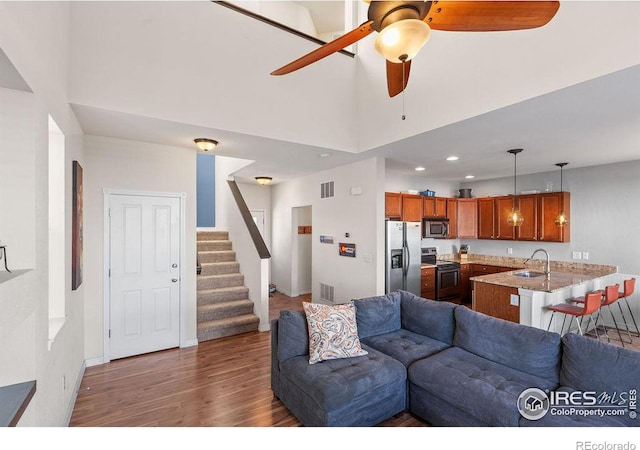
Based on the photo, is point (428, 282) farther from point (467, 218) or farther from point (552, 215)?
point (552, 215)

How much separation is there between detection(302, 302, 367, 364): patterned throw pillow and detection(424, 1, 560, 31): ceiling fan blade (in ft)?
7.46

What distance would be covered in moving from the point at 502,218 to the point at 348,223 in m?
3.46

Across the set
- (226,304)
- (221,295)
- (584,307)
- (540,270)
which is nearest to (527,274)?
(584,307)

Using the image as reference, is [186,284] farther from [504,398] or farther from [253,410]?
[504,398]

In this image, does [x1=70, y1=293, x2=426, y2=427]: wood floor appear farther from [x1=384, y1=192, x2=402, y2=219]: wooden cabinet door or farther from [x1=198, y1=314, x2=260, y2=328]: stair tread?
[x1=384, y1=192, x2=402, y2=219]: wooden cabinet door

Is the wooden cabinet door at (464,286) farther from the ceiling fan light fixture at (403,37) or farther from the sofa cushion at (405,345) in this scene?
the ceiling fan light fixture at (403,37)

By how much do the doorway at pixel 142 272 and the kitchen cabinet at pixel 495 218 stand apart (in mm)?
5928

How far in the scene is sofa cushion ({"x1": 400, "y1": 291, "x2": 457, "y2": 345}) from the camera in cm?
300

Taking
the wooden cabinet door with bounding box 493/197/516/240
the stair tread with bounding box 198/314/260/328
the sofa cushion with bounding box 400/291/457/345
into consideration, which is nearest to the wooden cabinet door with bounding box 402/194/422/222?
the wooden cabinet door with bounding box 493/197/516/240

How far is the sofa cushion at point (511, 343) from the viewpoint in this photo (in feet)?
7.58

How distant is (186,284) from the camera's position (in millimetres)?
4215

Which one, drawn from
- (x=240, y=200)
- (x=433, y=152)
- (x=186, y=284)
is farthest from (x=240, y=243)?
(x=433, y=152)

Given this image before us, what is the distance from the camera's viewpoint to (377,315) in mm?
3225

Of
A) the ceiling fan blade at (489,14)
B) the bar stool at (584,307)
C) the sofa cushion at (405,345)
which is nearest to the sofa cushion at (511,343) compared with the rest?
the sofa cushion at (405,345)
